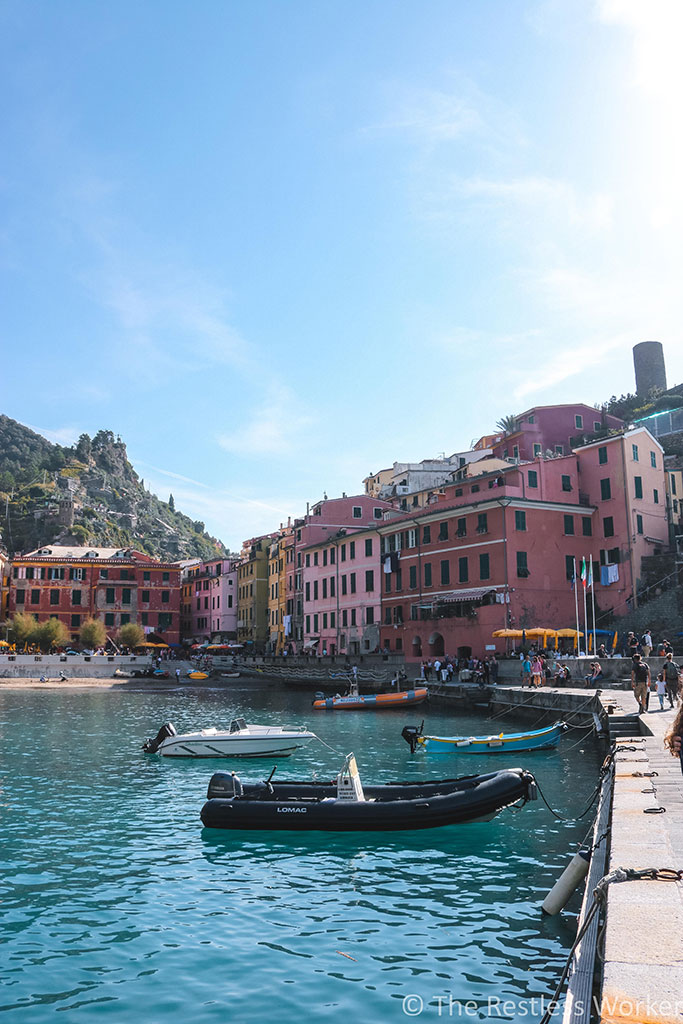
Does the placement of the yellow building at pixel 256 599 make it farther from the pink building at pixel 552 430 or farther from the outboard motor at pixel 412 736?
the outboard motor at pixel 412 736

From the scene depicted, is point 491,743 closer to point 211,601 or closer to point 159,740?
point 159,740

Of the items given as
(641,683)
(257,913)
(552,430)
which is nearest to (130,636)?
(552,430)

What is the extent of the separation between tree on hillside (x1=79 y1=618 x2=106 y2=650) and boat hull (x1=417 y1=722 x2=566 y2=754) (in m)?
52.8

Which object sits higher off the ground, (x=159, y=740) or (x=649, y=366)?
(x=649, y=366)

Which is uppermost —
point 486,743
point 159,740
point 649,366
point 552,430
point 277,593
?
point 649,366

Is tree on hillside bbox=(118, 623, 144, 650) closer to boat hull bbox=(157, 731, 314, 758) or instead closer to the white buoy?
boat hull bbox=(157, 731, 314, 758)

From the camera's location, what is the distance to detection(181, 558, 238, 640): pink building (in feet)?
312

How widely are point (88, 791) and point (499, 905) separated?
38.7 feet

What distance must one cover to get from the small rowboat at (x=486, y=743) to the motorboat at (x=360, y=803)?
9.22 meters

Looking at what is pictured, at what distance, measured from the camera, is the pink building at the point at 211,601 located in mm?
95125

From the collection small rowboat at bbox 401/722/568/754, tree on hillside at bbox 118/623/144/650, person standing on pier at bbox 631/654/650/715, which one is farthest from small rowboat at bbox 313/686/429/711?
tree on hillside at bbox 118/623/144/650

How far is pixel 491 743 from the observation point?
82.3 feet

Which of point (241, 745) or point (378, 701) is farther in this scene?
point (378, 701)

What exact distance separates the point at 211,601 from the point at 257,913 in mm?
90712
